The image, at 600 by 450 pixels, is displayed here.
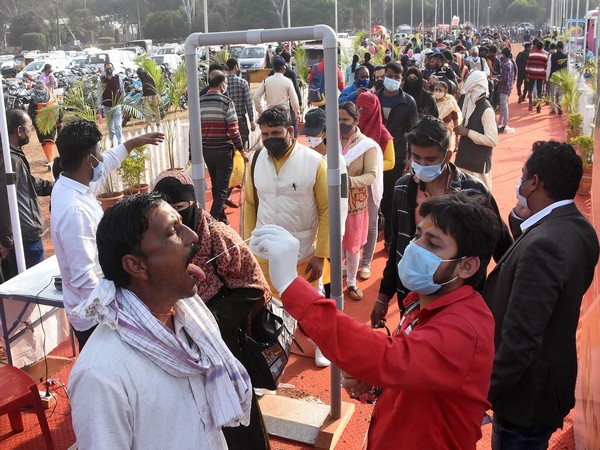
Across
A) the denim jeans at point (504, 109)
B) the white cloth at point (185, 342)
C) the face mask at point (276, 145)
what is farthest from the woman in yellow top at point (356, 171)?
the denim jeans at point (504, 109)

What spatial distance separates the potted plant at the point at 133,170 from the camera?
8922 millimetres

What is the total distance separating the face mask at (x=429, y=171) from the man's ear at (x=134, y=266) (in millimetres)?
2062

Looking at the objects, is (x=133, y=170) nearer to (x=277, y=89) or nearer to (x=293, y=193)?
(x=277, y=89)

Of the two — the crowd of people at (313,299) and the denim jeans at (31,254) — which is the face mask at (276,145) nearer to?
the crowd of people at (313,299)

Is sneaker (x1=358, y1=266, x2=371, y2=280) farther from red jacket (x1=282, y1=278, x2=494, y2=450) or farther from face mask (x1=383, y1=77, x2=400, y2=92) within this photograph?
red jacket (x1=282, y1=278, x2=494, y2=450)

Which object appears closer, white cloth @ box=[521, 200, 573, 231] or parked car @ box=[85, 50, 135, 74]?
white cloth @ box=[521, 200, 573, 231]

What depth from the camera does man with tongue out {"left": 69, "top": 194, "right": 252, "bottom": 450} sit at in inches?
65.3

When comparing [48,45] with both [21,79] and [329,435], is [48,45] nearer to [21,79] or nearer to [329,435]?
→ [21,79]

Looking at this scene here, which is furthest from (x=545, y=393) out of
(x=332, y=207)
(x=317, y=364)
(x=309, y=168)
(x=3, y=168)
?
(x=3, y=168)

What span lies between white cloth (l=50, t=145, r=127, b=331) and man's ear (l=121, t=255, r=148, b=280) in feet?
4.87

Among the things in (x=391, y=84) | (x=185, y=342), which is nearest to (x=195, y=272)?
Answer: (x=185, y=342)

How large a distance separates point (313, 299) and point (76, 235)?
1822mm

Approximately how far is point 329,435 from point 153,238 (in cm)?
228

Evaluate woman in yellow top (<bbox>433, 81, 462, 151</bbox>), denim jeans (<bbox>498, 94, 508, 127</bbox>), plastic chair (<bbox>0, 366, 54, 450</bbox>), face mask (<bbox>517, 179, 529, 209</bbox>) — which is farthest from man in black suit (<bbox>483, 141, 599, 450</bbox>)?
denim jeans (<bbox>498, 94, 508, 127</bbox>)
